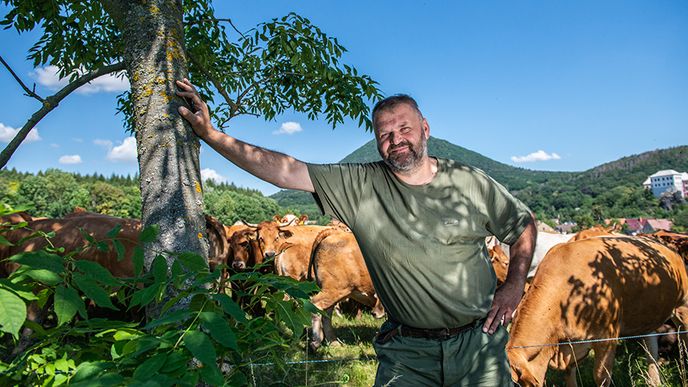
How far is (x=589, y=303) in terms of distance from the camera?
16.6 feet

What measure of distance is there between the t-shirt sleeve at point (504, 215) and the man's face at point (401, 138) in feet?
1.76

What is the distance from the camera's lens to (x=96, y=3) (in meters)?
4.72

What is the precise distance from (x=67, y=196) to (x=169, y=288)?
98677mm

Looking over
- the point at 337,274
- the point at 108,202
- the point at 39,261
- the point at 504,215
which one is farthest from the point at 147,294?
the point at 108,202

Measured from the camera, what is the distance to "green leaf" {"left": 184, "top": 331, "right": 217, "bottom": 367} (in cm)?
117

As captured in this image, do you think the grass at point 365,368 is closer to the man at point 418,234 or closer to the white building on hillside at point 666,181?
the man at point 418,234

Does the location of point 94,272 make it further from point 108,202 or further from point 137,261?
point 108,202

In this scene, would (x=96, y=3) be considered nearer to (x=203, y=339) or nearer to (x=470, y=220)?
(x=470, y=220)

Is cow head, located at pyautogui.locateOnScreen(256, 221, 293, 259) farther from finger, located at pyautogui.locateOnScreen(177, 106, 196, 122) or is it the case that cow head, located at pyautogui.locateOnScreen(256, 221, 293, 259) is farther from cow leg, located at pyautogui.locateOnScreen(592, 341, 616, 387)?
finger, located at pyautogui.locateOnScreen(177, 106, 196, 122)

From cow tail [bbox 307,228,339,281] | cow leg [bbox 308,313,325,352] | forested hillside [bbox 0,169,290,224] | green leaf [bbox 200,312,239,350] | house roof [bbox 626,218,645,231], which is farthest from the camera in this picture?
house roof [bbox 626,218,645,231]

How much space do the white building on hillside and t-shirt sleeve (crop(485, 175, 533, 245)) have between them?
637 feet

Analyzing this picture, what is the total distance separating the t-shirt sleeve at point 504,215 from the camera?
120 inches

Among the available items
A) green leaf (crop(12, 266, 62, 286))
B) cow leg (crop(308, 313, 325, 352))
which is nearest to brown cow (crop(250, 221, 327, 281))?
cow leg (crop(308, 313, 325, 352))

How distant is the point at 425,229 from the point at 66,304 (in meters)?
1.91
